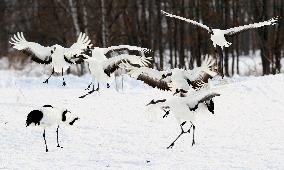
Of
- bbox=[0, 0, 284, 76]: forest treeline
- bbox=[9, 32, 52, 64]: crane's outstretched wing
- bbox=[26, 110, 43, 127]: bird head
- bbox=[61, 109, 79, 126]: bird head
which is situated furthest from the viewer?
bbox=[0, 0, 284, 76]: forest treeline

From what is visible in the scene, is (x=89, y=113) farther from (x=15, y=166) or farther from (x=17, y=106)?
(x=15, y=166)

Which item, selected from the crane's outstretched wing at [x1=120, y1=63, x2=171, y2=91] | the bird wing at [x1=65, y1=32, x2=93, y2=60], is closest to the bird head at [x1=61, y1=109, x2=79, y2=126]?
the crane's outstretched wing at [x1=120, y1=63, x2=171, y2=91]

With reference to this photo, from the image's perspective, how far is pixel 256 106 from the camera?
7875 mm

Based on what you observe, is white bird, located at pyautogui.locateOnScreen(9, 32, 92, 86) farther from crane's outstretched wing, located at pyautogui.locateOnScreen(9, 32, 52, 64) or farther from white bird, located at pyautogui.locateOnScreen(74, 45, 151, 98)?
white bird, located at pyautogui.locateOnScreen(74, 45, 151, 98)

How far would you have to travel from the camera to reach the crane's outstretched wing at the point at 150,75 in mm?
5917

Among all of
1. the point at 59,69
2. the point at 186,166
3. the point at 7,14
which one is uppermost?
the point at 7,14

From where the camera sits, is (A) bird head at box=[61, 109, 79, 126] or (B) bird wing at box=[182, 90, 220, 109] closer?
(B) bird wing at box=[182, 90, 220, 109]

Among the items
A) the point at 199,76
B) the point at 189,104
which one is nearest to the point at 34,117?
the point at 189,104

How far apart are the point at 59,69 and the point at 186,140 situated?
1812 mm

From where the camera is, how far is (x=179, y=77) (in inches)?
230

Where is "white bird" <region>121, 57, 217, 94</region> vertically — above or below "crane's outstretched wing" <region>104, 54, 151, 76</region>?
below

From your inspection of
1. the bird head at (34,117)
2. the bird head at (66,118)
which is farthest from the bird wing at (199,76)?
the bird head at (34,117)

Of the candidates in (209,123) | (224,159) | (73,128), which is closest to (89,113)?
(73,128)

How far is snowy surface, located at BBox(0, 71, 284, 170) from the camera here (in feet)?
16.6
